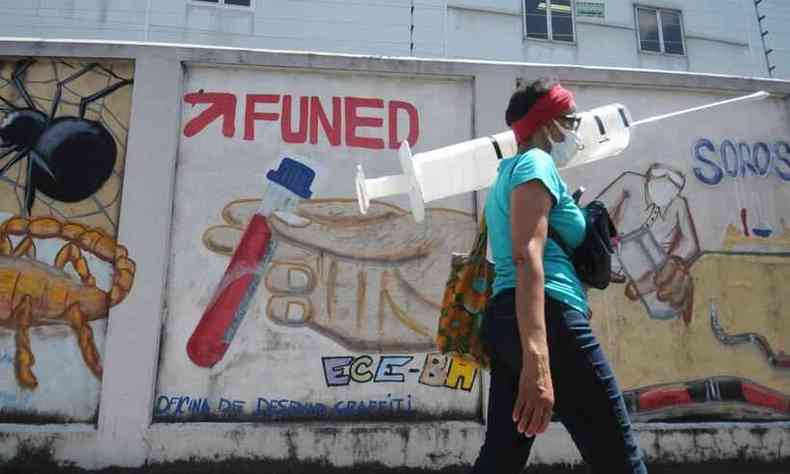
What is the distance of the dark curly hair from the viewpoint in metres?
1.88

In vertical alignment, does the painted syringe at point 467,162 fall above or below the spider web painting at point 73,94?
below

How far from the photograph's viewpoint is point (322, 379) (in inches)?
146

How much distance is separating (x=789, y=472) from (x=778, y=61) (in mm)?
11674

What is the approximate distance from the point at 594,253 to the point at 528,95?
1.70 feet

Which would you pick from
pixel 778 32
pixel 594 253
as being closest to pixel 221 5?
pixel 778 32

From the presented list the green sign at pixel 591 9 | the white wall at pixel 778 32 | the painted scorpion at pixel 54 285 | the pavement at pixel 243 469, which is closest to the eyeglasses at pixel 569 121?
the pavement at pixel 243 469

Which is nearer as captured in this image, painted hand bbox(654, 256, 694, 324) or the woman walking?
the woman walking

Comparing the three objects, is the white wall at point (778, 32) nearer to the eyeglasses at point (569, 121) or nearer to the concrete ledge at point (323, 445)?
the concrete ledge at point (323, 445)

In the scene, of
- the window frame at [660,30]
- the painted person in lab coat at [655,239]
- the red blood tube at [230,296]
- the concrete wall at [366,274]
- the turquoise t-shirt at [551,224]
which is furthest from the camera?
the window frame at [660,30]

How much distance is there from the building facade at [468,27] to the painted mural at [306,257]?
24.8 ft

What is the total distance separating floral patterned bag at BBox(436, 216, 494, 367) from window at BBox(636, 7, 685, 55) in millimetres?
12091

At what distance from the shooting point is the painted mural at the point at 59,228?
360cm

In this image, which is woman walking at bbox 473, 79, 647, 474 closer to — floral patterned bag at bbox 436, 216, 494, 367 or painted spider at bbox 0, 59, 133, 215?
floral patterned bag at bbox 436, 216, 494, 367

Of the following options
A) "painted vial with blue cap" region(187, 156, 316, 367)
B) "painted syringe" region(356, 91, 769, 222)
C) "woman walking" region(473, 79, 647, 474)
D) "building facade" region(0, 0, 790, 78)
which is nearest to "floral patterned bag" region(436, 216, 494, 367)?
"woman walking" region(473, 79, 647, 474)
